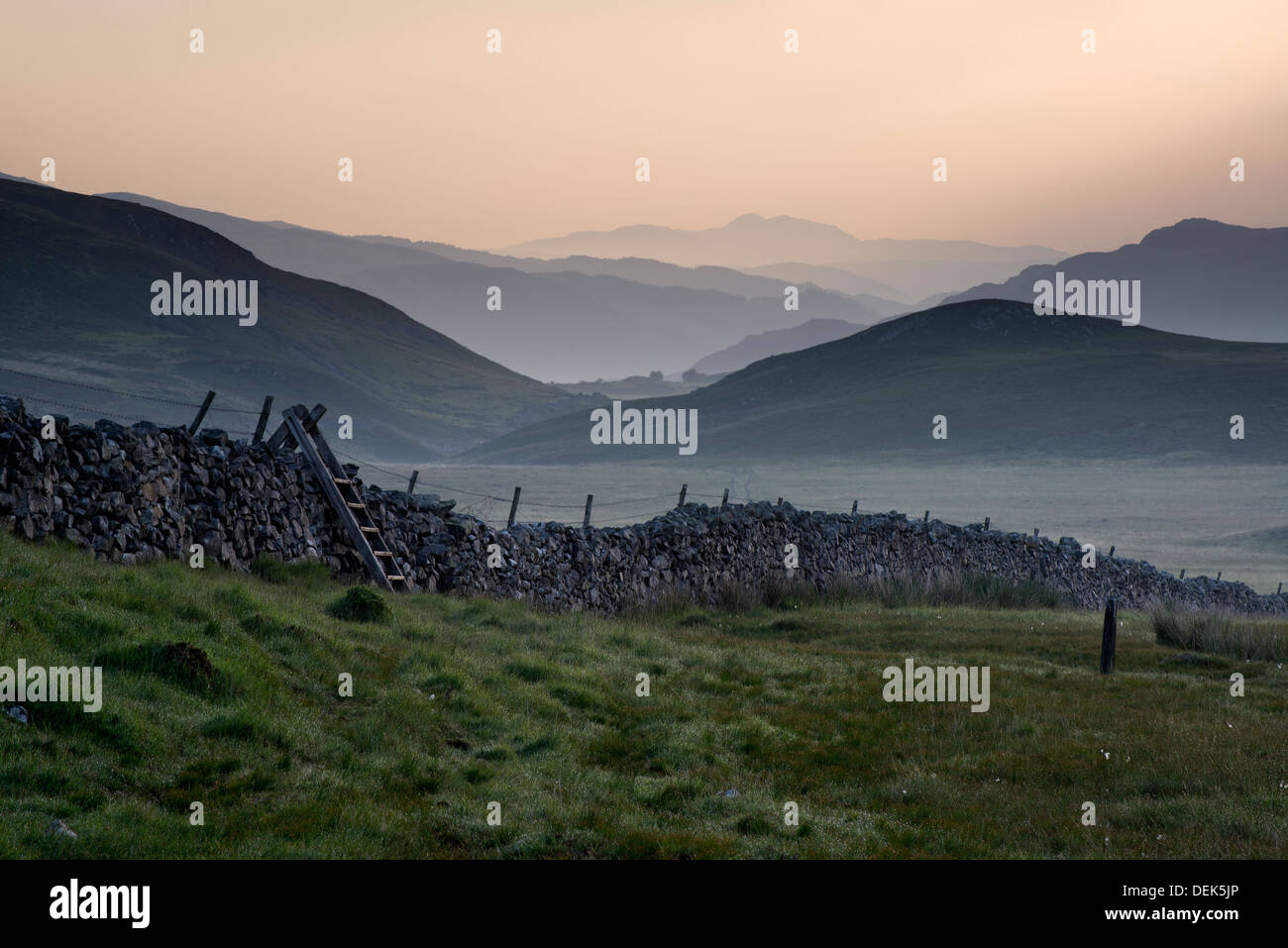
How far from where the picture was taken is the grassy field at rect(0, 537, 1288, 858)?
728 cm

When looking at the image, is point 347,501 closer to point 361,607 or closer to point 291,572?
point 291,572

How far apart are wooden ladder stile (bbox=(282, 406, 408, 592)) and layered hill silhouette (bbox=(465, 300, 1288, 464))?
94.2 m

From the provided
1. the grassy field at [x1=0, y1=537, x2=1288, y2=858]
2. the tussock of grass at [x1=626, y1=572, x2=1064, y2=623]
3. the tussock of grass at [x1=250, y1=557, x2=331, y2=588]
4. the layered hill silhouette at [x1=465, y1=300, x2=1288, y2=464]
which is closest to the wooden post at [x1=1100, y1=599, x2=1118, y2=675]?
the grassy field at [x1=0, y1=537, x2=1288, y2=858]

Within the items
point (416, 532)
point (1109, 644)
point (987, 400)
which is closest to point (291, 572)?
point (416, 532)

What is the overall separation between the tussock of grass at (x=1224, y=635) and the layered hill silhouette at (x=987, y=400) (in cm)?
8321

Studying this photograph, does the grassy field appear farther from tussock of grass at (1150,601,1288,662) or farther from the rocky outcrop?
tussock of grass at (1150,601,1288,662)

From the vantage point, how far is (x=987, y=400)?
13650 cm

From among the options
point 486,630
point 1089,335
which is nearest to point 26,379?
point 486,630

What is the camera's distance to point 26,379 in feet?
397

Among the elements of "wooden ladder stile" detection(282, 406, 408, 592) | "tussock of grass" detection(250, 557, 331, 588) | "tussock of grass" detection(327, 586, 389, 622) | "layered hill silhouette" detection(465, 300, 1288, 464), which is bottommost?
"tussock of grass" detection(327, 586, 389, 622)

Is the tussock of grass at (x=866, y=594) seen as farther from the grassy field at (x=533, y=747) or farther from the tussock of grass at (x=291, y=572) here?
the grassy field at (x=533, y=747)

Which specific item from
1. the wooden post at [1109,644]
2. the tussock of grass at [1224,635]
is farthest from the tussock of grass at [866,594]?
the wooden post at [1109,644]

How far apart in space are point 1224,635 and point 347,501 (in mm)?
16824
